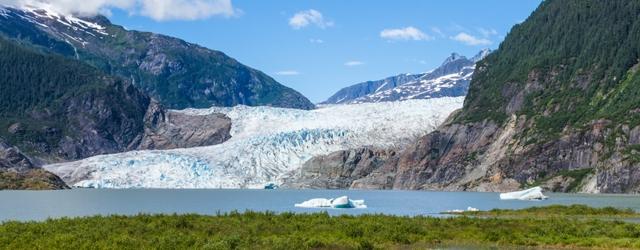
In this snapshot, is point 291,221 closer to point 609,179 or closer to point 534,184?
point 609,179

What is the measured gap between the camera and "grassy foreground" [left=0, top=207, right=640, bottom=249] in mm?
44375

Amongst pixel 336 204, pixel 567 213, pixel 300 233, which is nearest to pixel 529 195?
pixel 336 204

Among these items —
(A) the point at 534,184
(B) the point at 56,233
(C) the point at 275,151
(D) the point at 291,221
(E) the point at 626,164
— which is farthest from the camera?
(C) the point at 275,151

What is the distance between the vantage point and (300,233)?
2095 inches

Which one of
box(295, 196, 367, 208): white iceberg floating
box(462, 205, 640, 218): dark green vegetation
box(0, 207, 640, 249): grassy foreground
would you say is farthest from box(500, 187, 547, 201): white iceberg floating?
box(0, 207, 640, 249): grassy foreground

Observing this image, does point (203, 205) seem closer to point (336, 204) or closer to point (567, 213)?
point (336, 204)

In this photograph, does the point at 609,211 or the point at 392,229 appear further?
the point at 609,211

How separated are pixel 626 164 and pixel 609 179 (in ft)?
14.2

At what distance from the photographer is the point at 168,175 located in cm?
18625

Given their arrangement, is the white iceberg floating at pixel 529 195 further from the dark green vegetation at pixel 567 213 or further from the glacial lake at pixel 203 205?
the dark green vegetation at pixel 567 213

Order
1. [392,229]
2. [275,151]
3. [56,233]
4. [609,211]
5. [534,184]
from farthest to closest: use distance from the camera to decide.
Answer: [275,151] < [534,184] < [609,211] < [392,229] < [56,233]

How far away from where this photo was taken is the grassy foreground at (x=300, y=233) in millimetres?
44375

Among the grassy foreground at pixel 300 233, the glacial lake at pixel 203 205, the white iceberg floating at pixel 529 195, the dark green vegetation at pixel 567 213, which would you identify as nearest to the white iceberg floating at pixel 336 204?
the glacial lake at pixel 203 205

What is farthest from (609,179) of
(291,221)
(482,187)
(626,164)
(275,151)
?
(291,221)
